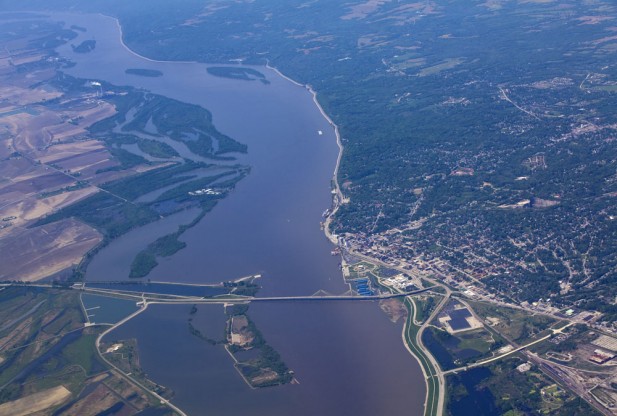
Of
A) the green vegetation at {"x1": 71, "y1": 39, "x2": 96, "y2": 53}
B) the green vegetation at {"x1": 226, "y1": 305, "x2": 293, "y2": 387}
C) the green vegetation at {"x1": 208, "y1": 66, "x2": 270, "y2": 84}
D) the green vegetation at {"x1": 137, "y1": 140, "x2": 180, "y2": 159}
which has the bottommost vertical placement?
the green vegetation at {"x1": 208, "y1": 66, "x2": 270, "y2": 84}

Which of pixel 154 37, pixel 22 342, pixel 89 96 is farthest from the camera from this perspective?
pixel 154 37

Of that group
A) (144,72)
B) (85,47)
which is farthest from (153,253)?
(85,47)

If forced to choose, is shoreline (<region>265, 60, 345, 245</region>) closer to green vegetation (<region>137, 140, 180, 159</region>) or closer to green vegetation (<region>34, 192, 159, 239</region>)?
green vegetation (<region>34, 192, 159, 239</region>)

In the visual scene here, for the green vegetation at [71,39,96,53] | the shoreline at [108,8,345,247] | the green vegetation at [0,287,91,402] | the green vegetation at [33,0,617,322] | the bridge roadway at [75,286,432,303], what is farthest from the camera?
the green vegetation at [71,39,96,53]

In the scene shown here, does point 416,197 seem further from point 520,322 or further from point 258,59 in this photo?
point 258,59

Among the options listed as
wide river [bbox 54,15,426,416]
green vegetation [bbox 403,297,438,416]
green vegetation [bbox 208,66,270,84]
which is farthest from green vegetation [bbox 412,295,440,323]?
green vegetation [bbox 208,66,270,84]

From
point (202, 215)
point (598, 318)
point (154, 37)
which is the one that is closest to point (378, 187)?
point (202, 215)

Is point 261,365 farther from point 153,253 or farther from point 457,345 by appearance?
point 153,253

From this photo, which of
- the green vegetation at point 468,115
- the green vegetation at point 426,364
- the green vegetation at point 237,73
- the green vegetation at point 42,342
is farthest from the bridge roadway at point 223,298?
the green vegetation at point 237,73
